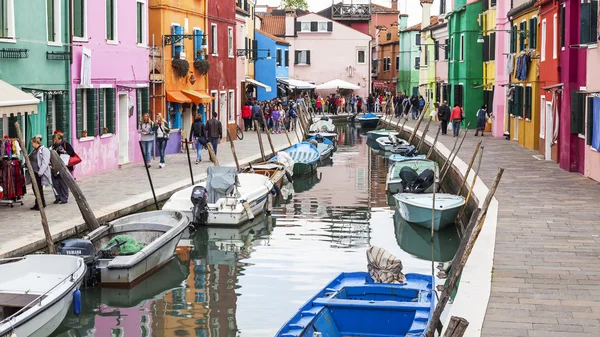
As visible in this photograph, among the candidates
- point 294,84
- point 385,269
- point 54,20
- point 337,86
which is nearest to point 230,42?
point 54,20

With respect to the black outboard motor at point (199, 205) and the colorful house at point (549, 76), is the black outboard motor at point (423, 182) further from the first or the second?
the black outboard motor at point (199, 205)

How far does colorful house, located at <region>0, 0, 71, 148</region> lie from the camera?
68.5 ft

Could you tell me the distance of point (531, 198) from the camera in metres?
20.9

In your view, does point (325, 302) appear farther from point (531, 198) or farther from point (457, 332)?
point (531, 198)

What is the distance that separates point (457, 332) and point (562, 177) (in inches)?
682

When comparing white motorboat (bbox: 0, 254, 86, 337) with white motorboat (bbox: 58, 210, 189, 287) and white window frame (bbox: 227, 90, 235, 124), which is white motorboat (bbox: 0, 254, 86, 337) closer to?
white motorboat (bbox: 58, 210, 189, 287)

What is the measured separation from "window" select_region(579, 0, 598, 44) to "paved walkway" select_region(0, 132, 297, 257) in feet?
33.4

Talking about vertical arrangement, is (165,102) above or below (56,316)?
above

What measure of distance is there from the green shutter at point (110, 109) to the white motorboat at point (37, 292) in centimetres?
1430

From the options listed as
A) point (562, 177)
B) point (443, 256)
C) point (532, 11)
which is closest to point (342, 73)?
point (532, 11)

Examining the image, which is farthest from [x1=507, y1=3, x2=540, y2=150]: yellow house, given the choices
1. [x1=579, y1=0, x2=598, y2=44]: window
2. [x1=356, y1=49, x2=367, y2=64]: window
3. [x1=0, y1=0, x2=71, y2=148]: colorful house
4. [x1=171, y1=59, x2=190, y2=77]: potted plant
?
[x1=356, y1=49, x2=367, y2=64]: window

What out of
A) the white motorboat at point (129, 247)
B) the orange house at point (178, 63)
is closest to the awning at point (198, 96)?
the orange house at point (178, 63)

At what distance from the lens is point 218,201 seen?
21.2 meters

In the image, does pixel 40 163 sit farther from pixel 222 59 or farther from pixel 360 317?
pixel 222 59
